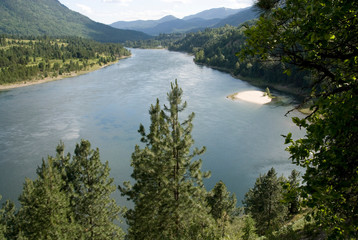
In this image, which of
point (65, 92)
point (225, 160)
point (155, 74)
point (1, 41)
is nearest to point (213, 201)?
point (225, 160)

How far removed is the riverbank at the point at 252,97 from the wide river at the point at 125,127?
3470 millimetres

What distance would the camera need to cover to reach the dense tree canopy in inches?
176

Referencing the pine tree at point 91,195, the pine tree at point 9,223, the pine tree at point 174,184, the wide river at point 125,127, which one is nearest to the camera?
the pine tree at point 174,184

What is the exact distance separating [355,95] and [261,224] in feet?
111

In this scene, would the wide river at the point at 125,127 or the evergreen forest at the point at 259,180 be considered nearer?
the evergreen forest at the point at 259,180

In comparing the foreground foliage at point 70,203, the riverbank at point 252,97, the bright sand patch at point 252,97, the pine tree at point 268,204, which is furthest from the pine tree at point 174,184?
the bright sand patch at point 252,97

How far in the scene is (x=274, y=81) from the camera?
107312 millimetres

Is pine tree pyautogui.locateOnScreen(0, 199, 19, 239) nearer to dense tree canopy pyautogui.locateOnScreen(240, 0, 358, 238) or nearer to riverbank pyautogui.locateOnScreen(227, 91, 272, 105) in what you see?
dense tree canopy pyautogui.locateOnScreen(240, 0, 358, 238)

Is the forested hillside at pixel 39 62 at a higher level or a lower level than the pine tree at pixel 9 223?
higher

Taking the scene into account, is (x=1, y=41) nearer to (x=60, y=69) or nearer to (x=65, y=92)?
(x=60, y=69)

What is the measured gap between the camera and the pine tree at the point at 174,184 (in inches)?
688

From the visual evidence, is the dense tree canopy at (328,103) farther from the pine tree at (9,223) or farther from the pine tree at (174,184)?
the pine tree at (9,223)

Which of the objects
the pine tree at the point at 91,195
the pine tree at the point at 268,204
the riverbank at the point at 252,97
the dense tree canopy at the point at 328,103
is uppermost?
the dense tree canopy at the point at 328,103

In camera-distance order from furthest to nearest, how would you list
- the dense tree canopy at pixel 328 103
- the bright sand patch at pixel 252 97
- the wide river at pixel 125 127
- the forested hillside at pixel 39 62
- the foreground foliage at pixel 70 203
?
the forested hillside at pixel 39 62
the bright sand patch at pixel 252 97
the wide river at pixel 125 127
the foreground foliage at pixel 70 203
the dense tree canopy at pixel 328 103
